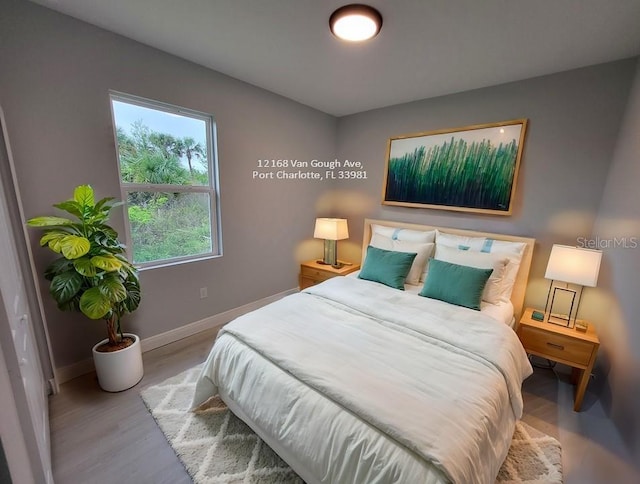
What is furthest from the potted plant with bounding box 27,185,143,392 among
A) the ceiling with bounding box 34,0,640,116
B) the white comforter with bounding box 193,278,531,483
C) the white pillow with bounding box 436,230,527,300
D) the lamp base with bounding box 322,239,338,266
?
the white pillow with bounding box 436,230,527,300

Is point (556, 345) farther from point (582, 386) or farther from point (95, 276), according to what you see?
point (95, 276)

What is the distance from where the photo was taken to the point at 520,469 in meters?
1.42

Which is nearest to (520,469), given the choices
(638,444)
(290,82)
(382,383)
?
(638,444)

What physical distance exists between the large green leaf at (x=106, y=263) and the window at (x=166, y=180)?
0.57 m

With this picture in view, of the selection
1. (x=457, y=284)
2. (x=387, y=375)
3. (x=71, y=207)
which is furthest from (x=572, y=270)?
(x=71, y=207)

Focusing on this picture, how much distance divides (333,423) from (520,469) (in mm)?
1154

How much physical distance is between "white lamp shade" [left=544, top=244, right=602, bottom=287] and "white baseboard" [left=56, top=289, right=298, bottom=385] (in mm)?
2719

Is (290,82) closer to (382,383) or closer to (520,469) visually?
(382,383)

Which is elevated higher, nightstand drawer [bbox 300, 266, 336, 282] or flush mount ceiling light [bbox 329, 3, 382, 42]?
flush mount ceiling light [bbox 329, 3, 382, 42]

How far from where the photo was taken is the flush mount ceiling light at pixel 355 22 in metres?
1.50

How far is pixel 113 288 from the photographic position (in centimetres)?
165

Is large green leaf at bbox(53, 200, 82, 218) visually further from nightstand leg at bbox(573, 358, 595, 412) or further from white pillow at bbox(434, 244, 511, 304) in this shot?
nightstand leg at bbox(573, 358, 595, 412)

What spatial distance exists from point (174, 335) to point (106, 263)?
116 cm

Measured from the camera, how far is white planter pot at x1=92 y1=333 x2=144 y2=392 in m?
1.81
